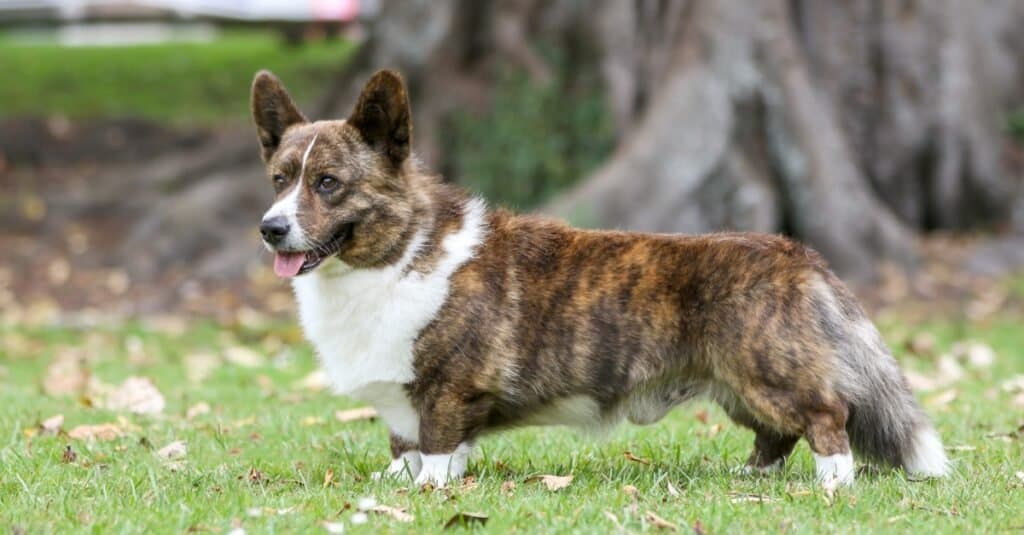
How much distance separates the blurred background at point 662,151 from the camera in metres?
12.2

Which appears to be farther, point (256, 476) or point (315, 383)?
point (315, 383)

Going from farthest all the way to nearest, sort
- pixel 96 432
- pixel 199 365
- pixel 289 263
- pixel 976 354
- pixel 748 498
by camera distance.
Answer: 1. pixel 199 365
2. pixel 976 354
3. pixel 96 432
4. pixel 289 263
5. pixel 748 498

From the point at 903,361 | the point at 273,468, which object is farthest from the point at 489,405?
the point at 903,361

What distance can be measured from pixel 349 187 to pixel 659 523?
182 cm

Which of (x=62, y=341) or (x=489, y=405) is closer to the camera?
(x=489, y=405)

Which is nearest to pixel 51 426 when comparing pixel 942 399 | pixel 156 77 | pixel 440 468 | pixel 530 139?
pixel 440 468

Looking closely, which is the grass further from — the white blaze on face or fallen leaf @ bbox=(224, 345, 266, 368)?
the white blaze on face

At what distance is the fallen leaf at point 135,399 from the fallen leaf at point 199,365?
1.18 metres

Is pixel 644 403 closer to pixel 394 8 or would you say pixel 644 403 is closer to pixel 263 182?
pixel 394 8

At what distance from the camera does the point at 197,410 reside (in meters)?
7.56

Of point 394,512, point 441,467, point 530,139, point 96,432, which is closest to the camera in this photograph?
point 394,512

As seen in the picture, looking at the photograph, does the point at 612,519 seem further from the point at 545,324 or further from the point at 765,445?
the point at 765,445

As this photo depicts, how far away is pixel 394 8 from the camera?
13672mm

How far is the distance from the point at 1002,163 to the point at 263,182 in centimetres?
846
